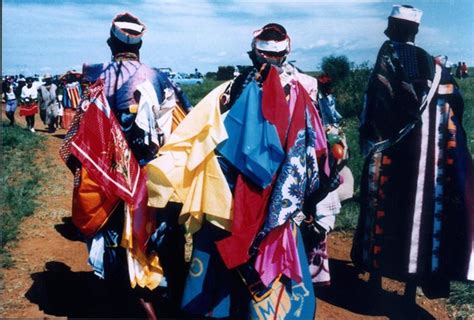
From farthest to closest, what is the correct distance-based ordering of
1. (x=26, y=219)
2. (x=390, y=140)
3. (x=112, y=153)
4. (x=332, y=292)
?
1. (x=26, y=219)
2. (x=332, y=292)
3. (x=390, y=140)
4. (x=112, y=153)

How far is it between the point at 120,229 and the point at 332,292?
1.83 meters

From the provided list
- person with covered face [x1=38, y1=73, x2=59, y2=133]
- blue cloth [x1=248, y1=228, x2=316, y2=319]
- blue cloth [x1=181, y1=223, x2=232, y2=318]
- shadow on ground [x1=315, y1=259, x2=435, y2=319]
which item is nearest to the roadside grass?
shadow on ground [x1=315, y1=259, x2=435, y2=319]

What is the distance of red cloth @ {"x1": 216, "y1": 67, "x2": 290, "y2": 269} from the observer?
258 centimetres

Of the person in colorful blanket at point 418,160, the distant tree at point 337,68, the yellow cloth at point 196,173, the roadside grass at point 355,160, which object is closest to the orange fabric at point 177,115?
the yellow cloth at point 196,173

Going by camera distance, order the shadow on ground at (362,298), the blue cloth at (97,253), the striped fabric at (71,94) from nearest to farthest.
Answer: the blue cloth at (97,253), the shadow on ground at (362,298), the striped fabric at (71,94)

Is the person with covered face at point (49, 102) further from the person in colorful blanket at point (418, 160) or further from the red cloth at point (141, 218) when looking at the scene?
the person in colorful blanket at point (418, 160)

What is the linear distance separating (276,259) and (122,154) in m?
1.17

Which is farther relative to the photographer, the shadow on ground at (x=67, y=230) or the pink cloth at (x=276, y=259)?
the shadow on ground at (x=67, y=230)

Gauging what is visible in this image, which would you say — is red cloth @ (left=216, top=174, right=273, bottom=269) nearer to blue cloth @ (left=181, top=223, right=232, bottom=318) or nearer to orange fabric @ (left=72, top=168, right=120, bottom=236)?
blue cloth @ (left=181, top=223, right=232, bottom=318)

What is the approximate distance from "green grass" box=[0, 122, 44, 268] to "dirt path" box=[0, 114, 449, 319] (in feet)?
0.51

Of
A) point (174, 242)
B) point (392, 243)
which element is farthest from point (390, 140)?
point (174, 242)

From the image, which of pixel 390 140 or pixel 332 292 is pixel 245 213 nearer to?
pixel 390 140

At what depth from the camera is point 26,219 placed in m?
5.85

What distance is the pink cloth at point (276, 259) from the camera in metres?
2.67
